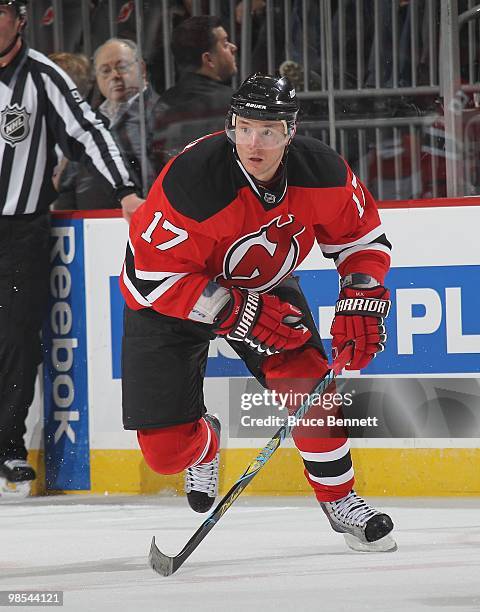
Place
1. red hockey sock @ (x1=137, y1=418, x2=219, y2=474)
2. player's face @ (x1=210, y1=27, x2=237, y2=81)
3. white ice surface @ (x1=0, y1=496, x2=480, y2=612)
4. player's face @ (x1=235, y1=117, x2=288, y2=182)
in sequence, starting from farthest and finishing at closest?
player's face @ (x1=210, y1=27, x2=237, y2=81) < red hockey sock @ (x1=137, y1=418, x2=219, y2=474) < player's face @ (x1=235, y1=117, x2=288, y2=182) < white ice surface @ (x1=0, y1=496, x2=480, y2=612)

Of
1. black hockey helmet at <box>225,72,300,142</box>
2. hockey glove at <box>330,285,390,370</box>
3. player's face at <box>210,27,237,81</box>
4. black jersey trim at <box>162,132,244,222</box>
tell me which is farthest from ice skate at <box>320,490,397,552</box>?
player's face at <box>210,27,237,81</box>

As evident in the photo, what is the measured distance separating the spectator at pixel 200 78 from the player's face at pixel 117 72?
0.12 meters

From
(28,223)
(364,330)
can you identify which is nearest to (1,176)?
(28,223)

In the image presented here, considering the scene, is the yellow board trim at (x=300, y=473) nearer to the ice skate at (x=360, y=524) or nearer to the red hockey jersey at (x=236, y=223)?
the ice skate at (x=360, y=524)

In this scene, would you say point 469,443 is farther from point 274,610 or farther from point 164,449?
point 274,610

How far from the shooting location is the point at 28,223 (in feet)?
11.9

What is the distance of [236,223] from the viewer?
2.72 metres

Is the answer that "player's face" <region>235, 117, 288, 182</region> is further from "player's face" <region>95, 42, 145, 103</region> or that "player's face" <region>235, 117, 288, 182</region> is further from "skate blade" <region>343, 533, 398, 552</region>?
"player's face" <region>95, 42, 145, 103</region>

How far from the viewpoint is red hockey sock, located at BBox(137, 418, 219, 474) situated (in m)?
3.02

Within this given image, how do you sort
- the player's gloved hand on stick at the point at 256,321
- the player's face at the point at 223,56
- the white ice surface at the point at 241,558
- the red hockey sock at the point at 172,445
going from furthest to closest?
1. the player's face at the point at 223,56
2. the red hockey sock at the point at 172,445
3. the player's gloved hand on stick at the point at 256,321
4. the white ice surface at the point at 241,558

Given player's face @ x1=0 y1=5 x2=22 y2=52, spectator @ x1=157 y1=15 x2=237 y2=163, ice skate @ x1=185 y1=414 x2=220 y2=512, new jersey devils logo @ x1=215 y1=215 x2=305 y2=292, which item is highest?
player's face @ x1=0 y1=5 x2=22 y2=52

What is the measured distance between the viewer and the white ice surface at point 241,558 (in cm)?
247

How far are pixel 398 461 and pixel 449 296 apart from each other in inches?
19.4

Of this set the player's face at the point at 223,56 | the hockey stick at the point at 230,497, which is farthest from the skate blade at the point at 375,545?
the player's face at the point at 223,56
